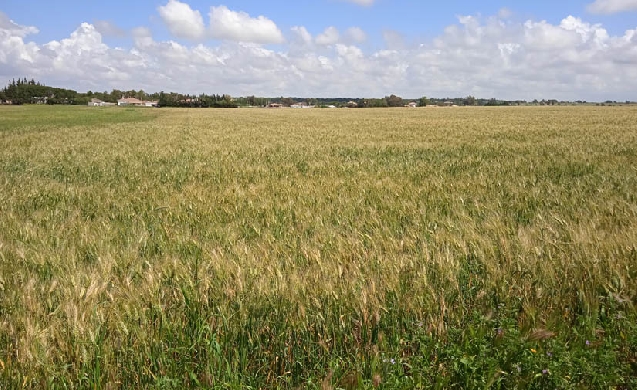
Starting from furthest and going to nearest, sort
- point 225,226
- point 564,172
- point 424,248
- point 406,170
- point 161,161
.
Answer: point 161,161
point 406,170
point 564,172
point 225,226
point 424,248

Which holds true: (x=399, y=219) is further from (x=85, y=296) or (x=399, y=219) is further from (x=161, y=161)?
(x=161, y=161)

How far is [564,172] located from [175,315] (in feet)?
25.1

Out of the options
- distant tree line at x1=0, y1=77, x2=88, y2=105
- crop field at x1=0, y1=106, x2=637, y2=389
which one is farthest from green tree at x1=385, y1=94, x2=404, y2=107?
crop field at x1=0, y1=106, x2=637, y2=389

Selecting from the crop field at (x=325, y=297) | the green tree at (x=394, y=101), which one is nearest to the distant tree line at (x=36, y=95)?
the green tree at (x=394, y=101)

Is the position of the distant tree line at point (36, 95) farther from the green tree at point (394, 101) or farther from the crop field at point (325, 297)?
the crop field at point (325, 297)

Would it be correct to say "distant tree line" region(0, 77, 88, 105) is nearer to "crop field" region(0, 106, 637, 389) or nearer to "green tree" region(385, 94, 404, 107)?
"green tree" region(385, 94, 404, 107)

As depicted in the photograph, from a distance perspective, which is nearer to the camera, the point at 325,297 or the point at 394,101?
the point at 325,297

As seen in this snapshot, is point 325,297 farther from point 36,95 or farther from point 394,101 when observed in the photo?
point 36,95

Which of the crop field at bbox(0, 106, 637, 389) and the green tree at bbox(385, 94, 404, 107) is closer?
the crop field at bbox(0, 106, 637, 389)

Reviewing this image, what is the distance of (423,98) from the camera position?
14775 cm

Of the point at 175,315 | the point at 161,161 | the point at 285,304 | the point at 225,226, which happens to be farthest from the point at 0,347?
the point at 161,161

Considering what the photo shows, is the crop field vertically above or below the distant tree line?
below

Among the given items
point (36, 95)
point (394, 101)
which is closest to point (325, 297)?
point (394, 101)

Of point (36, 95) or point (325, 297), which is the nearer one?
point (325, 297)
